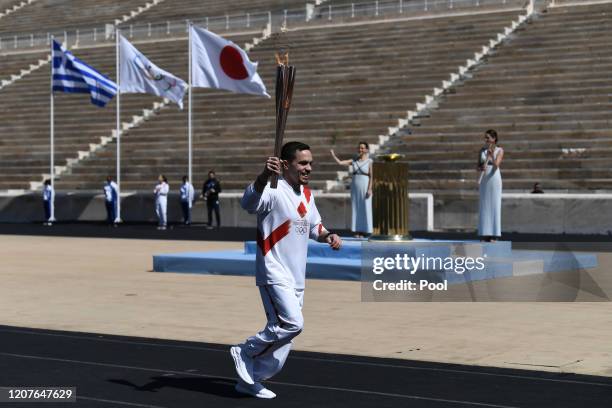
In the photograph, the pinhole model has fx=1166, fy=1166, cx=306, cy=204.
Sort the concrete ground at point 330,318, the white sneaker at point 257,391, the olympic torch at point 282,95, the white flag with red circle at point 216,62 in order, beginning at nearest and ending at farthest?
the olympic torch at point 282,95, the white sneaker at point 257,391, the concrete ground at point 330,318, the white flag with red circle at point 216,62

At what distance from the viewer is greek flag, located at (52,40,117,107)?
3416cm

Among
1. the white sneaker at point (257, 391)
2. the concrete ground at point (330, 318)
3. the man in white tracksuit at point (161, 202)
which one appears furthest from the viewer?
the man in white tracksuit at point (161, 202)

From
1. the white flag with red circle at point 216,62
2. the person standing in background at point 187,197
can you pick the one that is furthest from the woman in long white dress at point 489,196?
the person standing in background at point 187,197

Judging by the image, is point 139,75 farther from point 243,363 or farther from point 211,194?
point 243,363

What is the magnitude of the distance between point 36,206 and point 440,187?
1310cm

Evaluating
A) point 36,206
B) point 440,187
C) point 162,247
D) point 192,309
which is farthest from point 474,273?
point 36,206

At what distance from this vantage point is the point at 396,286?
15188mm

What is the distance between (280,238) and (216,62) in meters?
23.8

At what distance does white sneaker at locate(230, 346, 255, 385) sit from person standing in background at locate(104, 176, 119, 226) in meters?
25.7

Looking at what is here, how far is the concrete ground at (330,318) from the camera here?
32.4 ft

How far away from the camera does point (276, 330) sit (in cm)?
755

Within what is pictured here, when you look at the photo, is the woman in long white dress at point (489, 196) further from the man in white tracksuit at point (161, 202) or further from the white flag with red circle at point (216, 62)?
the man in white tracksuit at point (161, 202)

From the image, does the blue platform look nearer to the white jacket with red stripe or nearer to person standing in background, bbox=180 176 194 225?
the white jacket with red stripe

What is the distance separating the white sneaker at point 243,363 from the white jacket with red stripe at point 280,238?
49cm
